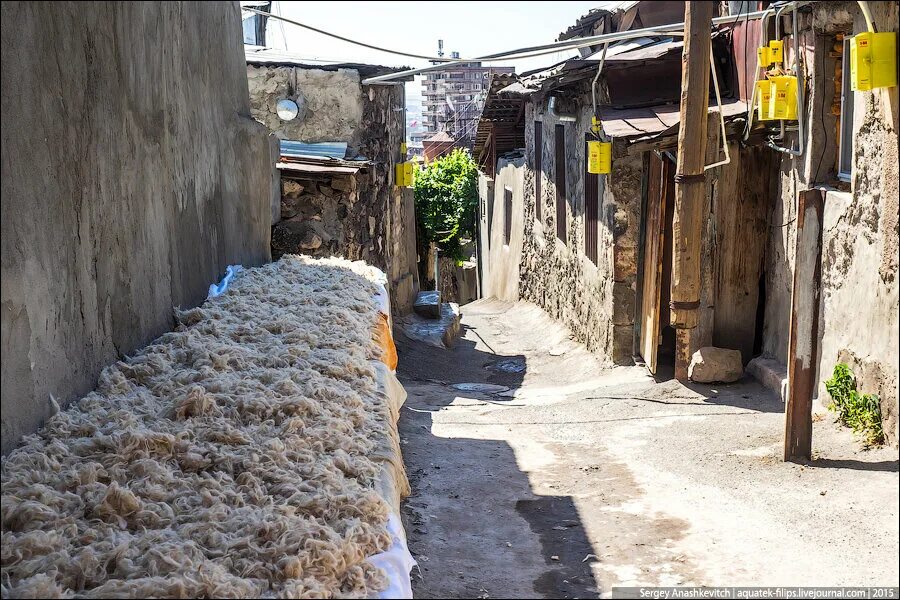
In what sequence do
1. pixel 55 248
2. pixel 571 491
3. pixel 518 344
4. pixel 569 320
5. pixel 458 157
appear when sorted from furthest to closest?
pixel 458 157, pixel 518 344, pixel 569 320, pixel 571 491, pixel 55 248

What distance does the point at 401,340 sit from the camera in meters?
10.9

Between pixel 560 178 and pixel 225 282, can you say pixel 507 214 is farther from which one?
pixel 225 282

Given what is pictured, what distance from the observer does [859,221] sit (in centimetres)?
515

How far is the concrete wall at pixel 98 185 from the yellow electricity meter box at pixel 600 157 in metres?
3.65

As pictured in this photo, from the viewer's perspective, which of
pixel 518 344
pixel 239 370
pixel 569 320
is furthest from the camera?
pixel 518 344

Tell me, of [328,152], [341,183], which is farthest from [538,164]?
[341,183]

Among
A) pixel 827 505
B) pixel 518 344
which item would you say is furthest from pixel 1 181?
pixel 518 344

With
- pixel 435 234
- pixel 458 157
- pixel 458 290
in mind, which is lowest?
pixel 458 290

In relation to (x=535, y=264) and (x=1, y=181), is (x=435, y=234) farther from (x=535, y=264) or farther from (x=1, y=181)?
(x=1, y=181)

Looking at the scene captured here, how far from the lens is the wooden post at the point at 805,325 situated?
15.9ft

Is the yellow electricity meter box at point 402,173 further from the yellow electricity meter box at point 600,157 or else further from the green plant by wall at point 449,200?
the green plant by wall at point 449,200

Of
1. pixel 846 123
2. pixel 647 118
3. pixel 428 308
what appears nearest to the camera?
pixel 846 123

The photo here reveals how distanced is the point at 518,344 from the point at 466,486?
265 inches

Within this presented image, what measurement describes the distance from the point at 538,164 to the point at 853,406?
8.55 meters
